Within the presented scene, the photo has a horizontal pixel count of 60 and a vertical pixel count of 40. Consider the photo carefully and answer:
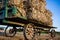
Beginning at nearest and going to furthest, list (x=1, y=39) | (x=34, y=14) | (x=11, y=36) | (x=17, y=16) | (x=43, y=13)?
(x=17, y=16) → (x=11, y=36) → (x=1, y=39) → (x=34, y=14) → (x=43, y=13)

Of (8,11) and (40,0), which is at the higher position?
(40,0)

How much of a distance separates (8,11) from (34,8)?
1693 centimetres

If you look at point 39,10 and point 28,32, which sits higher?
point 39,10

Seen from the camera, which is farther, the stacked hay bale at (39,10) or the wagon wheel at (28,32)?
the stacked hay bale at (39,10)

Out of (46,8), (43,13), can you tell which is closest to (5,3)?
(43,13)

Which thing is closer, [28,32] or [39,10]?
[28,32]

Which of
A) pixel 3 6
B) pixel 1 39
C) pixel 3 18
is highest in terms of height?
pixel 3 6

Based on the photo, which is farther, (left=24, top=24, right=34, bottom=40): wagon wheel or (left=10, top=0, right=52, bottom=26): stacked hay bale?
(left=10, top=0, right=52, bottom=26): stacked hay bale

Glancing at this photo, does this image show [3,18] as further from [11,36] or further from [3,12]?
[11,36]

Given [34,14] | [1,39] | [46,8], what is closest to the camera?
[1,39]

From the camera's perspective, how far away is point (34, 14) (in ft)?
75.6

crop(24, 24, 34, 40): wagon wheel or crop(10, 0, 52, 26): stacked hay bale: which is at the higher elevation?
crop(10, 0, 52, 26): stacked hay bale

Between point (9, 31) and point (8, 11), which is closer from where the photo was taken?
point (8, 11)

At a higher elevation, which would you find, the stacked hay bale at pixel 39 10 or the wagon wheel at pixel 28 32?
the stacked hay bale at pixel 39 10
